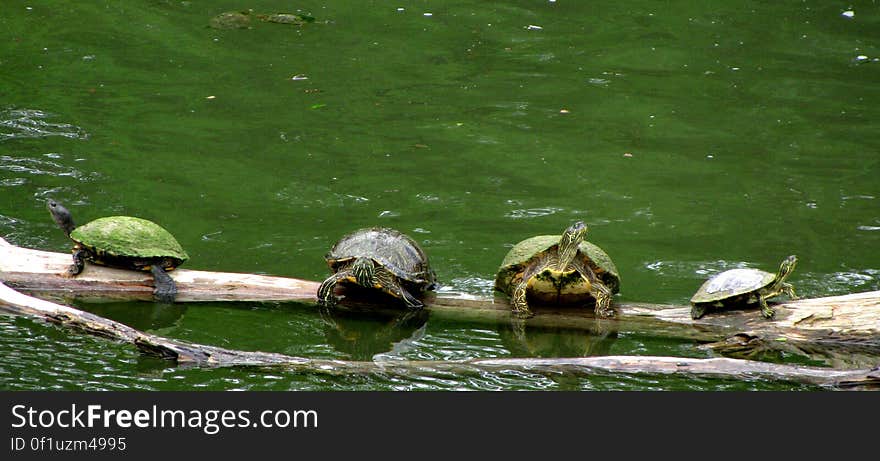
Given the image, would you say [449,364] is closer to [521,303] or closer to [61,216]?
[521,303]

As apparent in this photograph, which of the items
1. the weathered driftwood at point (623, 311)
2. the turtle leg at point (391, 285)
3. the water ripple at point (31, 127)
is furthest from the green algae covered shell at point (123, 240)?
the water ripple at point (31, 127)

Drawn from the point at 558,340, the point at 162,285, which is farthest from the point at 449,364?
the point at 162,285

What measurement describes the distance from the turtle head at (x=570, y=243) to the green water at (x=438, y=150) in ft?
1.58

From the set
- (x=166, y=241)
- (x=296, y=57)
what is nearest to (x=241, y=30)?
(x=296, y=57)

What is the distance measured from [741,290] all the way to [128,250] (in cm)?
363

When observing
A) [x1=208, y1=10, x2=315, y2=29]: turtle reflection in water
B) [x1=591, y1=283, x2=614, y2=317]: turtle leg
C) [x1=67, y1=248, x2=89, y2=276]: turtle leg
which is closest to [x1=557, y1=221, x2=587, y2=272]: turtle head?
[x1=591, y1=283, x2=614, y2=317]: turtle leg

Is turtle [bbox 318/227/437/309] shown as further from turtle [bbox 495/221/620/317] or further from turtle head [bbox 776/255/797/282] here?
turtle head [bbox 776/255/797/282]

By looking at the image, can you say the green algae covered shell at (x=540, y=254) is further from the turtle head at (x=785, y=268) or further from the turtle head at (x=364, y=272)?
the turtle head at (x=785, y=268)

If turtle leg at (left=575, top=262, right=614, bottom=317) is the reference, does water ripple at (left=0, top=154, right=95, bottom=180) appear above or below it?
above

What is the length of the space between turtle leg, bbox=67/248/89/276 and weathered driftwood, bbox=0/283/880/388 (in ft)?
2.27

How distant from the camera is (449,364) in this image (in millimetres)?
5355

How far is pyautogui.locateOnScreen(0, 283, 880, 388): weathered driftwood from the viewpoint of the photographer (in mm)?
5102

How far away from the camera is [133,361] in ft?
17.8

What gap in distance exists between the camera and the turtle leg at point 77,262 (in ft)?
20.3
